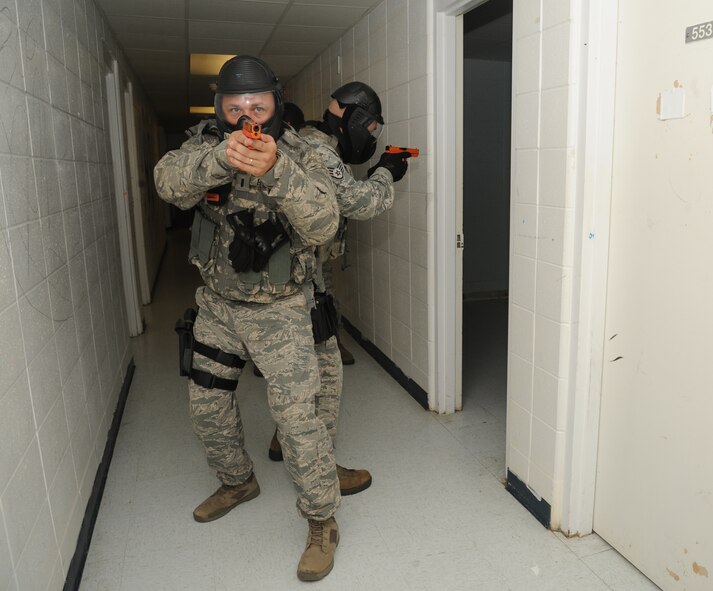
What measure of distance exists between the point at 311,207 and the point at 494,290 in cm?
442

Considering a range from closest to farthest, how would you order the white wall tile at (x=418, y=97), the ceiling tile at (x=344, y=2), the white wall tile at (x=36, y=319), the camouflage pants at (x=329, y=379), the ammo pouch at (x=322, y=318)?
1. the white wall tile at (x=36, y=319)
2. the ammo pouch at (x=322, y=318)
3. the camouflage pants at (x=329, y=379)
4. the white wall tile at (x=418, y=97)
5. the ceiling tile at (x=344, y=2)

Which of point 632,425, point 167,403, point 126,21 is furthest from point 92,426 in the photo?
point 126,21

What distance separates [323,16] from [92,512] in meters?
3.10

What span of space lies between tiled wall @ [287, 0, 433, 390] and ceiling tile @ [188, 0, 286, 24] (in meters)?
0.56

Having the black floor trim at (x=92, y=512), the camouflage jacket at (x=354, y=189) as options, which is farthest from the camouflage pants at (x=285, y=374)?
the black floor trim at (x=92, y=512)

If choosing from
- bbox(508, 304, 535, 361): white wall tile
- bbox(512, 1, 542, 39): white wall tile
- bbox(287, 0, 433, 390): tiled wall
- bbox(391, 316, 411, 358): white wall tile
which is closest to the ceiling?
bbox(287, 0, 433, 390): tiled wall

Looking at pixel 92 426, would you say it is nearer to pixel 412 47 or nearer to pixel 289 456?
pixel 289 456

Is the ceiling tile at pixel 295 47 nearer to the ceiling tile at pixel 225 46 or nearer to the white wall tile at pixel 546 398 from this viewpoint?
the ceiling tile at pixel 225 46

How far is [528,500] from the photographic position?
2156 mm

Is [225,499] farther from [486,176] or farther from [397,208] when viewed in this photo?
[486,176]

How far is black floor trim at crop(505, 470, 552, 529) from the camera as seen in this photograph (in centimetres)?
205

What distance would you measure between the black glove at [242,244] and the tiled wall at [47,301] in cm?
58

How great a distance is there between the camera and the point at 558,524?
2.03 m

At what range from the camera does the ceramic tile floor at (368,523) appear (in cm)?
183
